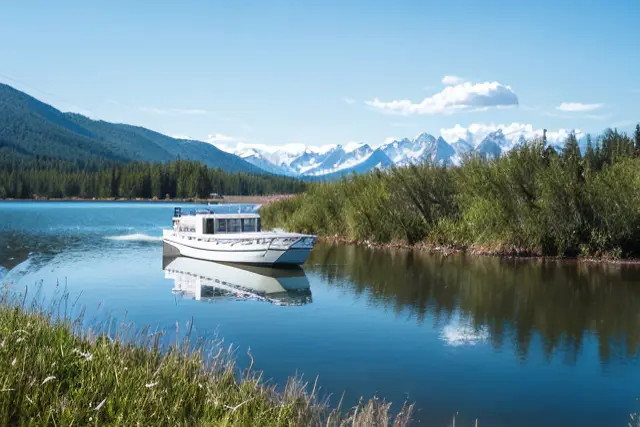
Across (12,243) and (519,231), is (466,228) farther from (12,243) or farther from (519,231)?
(12,243)

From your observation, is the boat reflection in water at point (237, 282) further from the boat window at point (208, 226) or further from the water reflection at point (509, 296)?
the water reflection at point (509, 296)

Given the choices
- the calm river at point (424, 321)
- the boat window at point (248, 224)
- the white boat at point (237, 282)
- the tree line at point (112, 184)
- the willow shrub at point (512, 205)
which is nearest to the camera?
the calm river at point (424, 321)

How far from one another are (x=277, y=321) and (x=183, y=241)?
18025mm

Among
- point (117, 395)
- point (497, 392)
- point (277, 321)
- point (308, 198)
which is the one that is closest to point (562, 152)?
point (308, 198)

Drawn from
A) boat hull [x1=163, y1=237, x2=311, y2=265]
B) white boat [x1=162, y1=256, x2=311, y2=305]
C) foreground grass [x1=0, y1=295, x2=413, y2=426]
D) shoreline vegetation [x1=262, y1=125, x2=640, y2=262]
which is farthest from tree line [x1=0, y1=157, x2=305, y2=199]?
foreground grass [x1=0, y1=295, x2=413, y2=426]

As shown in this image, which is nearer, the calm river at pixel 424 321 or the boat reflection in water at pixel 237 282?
the calm river at pixel 424 321

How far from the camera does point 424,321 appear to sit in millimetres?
18656

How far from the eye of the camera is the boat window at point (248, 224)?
34.0 meters

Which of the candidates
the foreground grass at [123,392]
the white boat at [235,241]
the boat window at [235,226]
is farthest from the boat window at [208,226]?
the foreground grass at [123,392]

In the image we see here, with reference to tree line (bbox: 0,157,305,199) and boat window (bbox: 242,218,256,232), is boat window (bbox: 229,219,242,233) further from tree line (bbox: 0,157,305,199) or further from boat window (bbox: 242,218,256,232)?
tree line (bbox: 0,157,305,199)

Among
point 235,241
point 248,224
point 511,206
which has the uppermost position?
point 511,206

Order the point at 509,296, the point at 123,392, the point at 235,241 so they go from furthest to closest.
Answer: the point at 235,241, the point at 509,296, the point at 123,392

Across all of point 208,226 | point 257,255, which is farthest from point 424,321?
point 208,226

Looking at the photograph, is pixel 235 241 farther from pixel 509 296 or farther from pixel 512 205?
pixel 512 205
